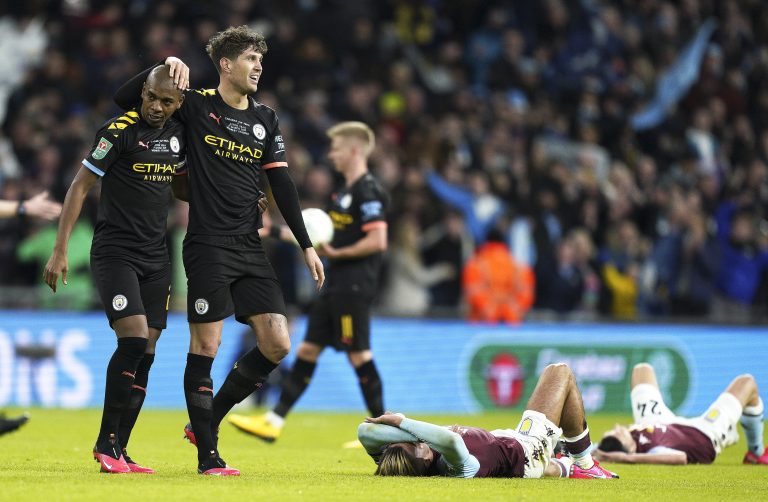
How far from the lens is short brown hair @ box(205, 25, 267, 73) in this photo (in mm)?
7879

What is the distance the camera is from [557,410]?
7.84 metres

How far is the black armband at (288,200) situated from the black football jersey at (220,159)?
0.14 metres

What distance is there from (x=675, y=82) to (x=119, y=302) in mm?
16767

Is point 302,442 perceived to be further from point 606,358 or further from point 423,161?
point 423,161

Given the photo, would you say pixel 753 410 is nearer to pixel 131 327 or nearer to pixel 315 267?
pixel 315 267

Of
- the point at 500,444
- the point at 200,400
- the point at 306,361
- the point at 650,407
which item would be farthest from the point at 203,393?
the point at 306,361

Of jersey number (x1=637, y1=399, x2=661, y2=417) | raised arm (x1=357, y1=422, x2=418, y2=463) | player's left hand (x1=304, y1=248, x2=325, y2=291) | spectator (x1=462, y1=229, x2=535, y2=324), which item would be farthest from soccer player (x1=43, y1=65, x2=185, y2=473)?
spectator (x1=462, y1=229, x2=535, y2=324)

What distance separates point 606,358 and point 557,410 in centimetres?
882

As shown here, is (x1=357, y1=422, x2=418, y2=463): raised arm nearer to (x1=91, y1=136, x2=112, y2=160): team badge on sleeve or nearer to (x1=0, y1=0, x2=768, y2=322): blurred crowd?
(x1=91, y1=136, x2=112, y2=160): team badge on sleeve

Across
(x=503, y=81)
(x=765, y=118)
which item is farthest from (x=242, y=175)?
(x=765, y=118)

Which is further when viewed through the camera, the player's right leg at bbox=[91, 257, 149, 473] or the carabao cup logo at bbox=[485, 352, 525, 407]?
the carabao cup logo at bbox=[485, 352, 525, 407]

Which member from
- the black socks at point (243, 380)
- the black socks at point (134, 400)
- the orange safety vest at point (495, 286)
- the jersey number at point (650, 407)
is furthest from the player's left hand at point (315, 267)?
the orange safety vest at point (495, 286)

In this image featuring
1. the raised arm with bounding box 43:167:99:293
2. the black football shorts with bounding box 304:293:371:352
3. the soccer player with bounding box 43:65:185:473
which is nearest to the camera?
the raised arm with bounding box 43:167:99:293

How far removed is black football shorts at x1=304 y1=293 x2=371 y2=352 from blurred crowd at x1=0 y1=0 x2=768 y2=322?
12.6 feet
